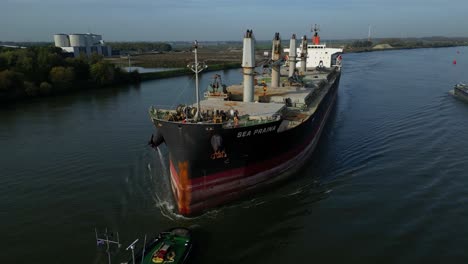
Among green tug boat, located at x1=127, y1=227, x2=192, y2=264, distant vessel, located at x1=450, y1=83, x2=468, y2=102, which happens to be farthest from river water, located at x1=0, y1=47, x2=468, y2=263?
distant vessel, located at x1=450, y1=83, x2=468, y2=102

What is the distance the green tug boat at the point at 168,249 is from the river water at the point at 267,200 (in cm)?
92

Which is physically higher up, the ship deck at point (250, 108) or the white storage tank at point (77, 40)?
the white storage tank at point (77, 40)

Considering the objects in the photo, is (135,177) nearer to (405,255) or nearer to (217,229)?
(217,229)

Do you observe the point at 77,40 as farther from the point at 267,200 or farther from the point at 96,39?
the point at 267,200

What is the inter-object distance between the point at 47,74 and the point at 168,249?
46.8m

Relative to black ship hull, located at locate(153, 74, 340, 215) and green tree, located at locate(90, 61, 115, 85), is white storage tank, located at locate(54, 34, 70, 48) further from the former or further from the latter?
black ship hull, located at locate(153, 74, 340, 215)

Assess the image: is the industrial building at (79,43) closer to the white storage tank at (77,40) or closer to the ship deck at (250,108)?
the white storage tank at (77,40)

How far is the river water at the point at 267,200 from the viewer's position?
12734 mm

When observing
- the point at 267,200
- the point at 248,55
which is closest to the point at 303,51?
the point at 248,55

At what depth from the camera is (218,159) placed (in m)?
14.9

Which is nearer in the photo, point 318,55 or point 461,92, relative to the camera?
point 461,92

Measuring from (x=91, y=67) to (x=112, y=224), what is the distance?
151 feet

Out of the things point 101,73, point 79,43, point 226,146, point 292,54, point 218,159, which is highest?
point 79,43

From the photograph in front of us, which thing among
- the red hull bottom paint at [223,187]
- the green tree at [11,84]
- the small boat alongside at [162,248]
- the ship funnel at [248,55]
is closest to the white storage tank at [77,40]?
the green tree at [11,84]
